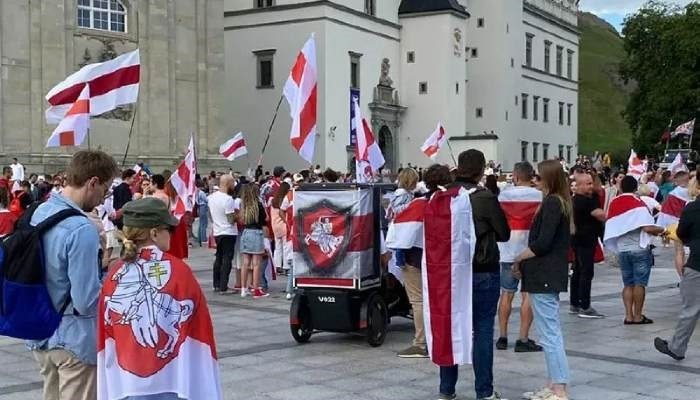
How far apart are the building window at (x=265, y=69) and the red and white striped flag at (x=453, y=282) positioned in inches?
1623

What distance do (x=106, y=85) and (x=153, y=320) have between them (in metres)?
9.27

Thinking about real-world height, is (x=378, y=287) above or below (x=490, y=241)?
below

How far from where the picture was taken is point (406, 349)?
394 inches

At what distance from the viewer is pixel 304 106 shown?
12844mm

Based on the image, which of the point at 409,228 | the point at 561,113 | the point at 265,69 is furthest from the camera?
the point at 561,113

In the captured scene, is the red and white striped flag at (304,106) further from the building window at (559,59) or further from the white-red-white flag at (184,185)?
the building window at (559,59)

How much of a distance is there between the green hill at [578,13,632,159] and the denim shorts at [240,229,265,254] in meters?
123

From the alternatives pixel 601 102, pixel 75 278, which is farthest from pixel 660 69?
pixel 601 102

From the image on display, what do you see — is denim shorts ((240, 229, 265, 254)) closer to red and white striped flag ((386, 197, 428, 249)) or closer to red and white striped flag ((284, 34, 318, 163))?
red and white striped flag ((284, 34, 318, 163))

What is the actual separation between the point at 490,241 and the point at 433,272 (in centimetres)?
56

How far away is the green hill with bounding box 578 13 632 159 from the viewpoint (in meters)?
144

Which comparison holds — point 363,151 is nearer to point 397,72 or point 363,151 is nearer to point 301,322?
point 301,322

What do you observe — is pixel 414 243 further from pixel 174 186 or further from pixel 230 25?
pixel 230 25

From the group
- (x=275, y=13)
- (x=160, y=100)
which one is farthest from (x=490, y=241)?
(x=275, y=13)
